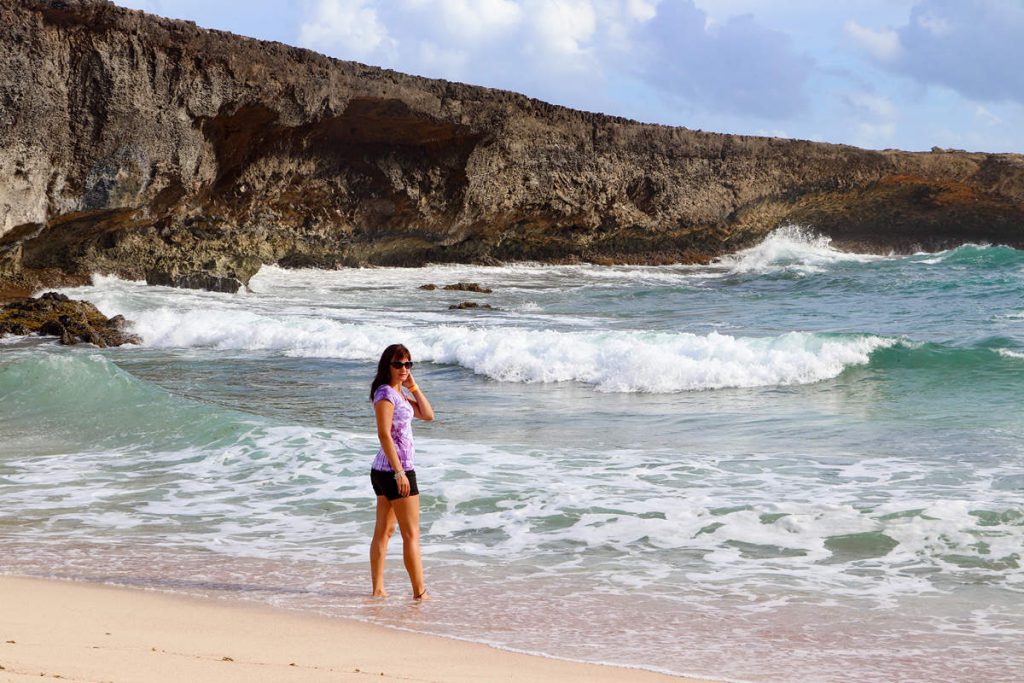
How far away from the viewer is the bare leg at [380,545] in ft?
16.4

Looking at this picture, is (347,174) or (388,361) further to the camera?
(347,174)

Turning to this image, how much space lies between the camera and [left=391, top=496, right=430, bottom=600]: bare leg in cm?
487

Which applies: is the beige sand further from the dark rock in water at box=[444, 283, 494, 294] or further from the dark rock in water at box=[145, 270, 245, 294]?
the dark rock in water at box=[444, 283, 494, 294]

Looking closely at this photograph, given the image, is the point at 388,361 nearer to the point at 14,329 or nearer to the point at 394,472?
the point at 394,472

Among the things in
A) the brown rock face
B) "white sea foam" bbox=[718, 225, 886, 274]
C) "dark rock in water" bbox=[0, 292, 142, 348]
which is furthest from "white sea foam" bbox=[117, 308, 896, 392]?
"white sea foam" bbox=[718, 225, 886, 274]

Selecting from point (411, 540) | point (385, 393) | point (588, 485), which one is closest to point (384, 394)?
point (385, 393)

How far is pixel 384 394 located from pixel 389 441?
22 cm

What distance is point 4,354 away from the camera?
13.6 metres

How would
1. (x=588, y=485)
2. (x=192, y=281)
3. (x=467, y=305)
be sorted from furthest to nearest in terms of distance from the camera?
(x=192, y=281)
(x=467, y=305)
(x=588, y=485)

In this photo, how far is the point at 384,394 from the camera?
4.96 meters

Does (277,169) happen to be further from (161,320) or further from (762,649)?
(762,649)

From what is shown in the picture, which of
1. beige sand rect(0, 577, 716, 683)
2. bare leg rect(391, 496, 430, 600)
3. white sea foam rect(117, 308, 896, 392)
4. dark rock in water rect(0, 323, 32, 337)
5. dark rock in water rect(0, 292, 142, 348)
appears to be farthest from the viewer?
dark rock in water rect(0, 323, 32, 337)

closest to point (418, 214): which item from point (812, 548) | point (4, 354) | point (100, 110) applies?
point (100, 110)

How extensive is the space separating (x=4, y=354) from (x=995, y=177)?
30215mm
